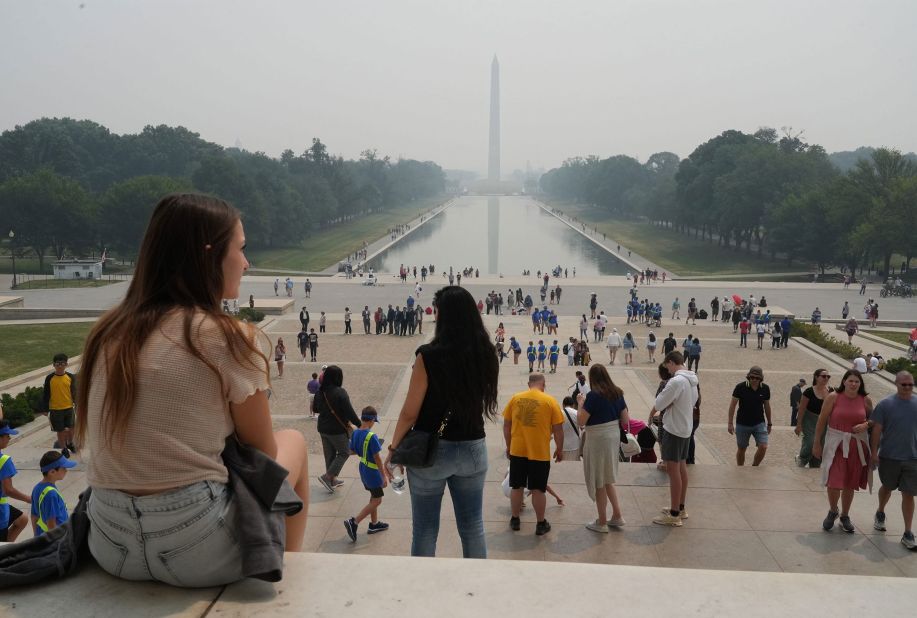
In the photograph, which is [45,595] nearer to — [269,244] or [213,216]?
[213,216]

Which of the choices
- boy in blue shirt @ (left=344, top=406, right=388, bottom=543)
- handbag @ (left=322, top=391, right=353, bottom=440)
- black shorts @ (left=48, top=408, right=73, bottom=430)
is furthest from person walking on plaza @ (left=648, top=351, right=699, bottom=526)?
black shorts @ (left=48, top=408, right=73, bottom=430)

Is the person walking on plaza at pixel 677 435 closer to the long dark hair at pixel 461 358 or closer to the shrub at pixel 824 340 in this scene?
the long dark hair at pixel 461 358

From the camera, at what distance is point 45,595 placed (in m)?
2.38

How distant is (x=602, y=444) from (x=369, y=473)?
6.77ft

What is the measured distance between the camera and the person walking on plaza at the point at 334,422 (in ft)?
26.8

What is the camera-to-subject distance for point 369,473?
7.03m

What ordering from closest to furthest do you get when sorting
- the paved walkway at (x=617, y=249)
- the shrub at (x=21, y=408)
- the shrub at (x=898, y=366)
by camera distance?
the shrub at (x=21, y=408), the shrub at (x=898, y=366), the paved walkway at (x=617, y=249)

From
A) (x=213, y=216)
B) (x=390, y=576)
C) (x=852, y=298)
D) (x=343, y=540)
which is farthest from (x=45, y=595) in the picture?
(x=852, y=298)

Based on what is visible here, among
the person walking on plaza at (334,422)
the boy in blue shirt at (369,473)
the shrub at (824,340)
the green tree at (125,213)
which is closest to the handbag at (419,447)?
the boy in blue shirt at (369,473)

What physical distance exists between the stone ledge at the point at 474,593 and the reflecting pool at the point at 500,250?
57194 millimetres

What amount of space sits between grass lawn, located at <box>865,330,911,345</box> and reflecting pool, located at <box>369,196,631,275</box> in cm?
2769

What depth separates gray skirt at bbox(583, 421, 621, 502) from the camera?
6.44 m

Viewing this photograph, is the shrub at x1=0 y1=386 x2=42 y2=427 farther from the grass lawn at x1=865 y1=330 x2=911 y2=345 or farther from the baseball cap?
the grass lawn at x1=865 y1=330 x2=911 y2=345

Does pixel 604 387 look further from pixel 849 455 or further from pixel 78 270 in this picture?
pixel 78 270
